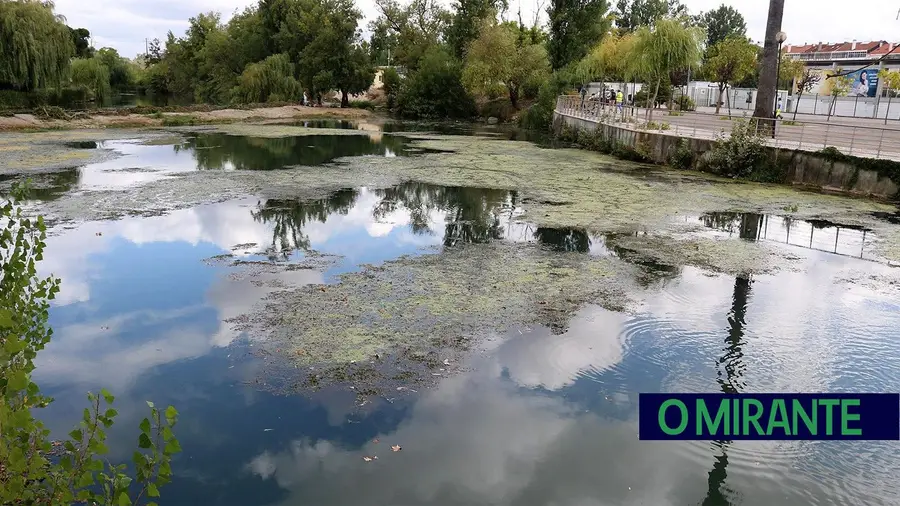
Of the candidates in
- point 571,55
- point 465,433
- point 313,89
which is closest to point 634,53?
point 571,55

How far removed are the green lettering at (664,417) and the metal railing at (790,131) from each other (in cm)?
1558

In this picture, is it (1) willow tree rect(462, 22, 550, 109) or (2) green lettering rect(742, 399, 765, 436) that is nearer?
(2) green lettering rect(742, 399, 765, 436)

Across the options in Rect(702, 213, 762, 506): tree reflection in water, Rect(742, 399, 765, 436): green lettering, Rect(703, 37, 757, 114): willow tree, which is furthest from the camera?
Rect(703, 37, 757, 114): willow tree

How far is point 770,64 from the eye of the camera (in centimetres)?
2012

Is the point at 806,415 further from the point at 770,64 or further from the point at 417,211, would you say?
the point at 770,64

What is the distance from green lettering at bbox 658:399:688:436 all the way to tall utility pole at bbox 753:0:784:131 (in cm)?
1837

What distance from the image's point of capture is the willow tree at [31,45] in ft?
103

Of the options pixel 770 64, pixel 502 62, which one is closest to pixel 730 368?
pixel 770 64

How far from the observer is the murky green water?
4.73 metres

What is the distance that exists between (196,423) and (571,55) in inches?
1527

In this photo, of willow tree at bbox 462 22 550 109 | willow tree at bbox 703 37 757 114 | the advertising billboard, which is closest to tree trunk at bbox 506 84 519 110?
willow tree at bbox 462 22 550 109

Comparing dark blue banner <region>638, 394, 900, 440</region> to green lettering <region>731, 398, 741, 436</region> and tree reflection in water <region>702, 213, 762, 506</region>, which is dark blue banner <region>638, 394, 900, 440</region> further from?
tree reflection in water <region>702, 213, 762, 506</region>

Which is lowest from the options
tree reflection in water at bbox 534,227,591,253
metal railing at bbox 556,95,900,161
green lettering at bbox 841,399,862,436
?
tree reflection in water at bbox 534,227,591,253

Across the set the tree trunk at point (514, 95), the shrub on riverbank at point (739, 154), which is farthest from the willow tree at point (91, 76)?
the shrub on riverbank at point (739, 154)
